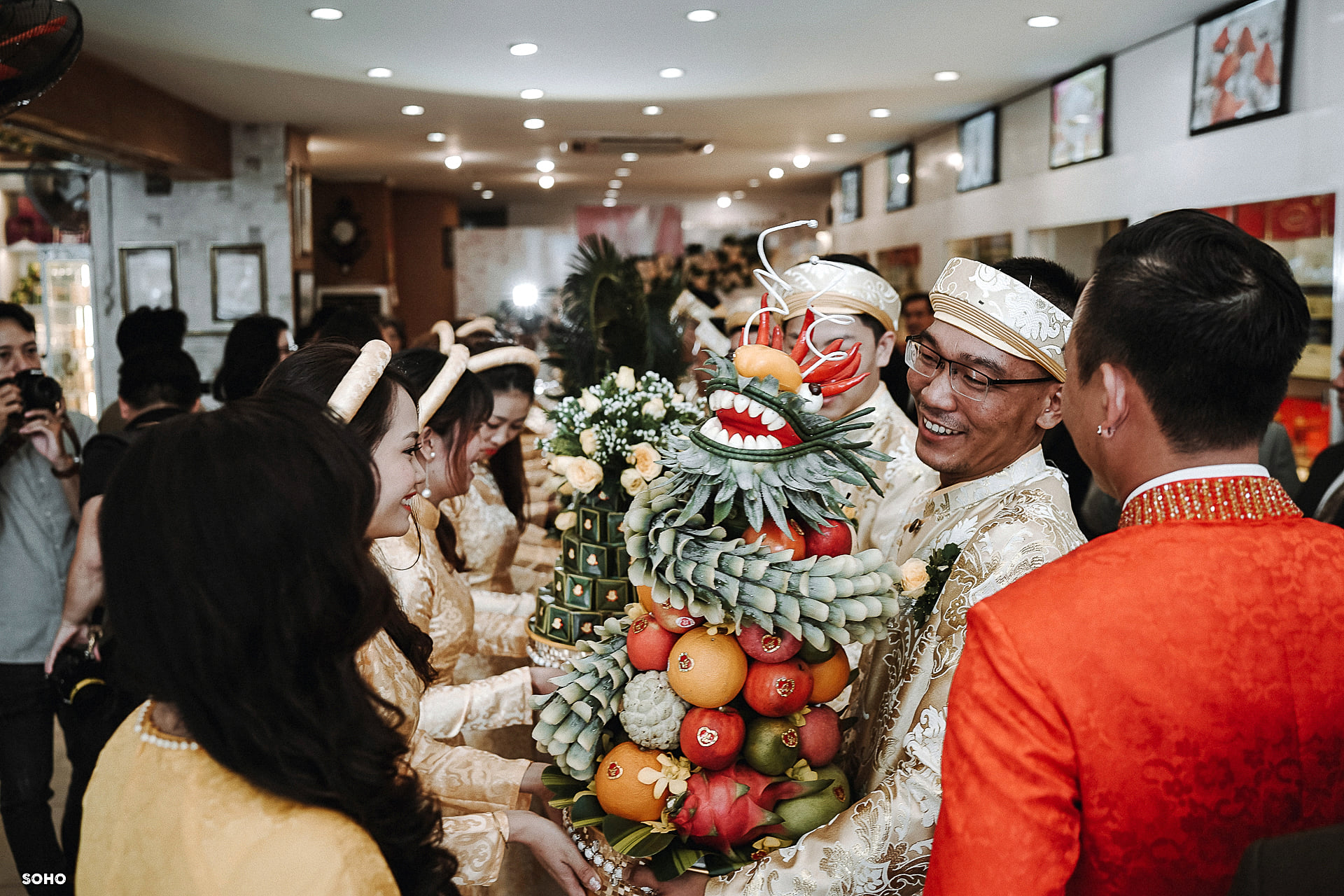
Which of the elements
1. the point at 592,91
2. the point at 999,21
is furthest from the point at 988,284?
the point at 592,91

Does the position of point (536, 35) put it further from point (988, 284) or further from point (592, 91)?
point (988, 284)

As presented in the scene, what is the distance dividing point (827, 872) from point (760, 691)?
0.25m

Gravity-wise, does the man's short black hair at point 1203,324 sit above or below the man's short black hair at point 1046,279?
below

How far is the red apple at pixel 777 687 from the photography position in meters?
1.34

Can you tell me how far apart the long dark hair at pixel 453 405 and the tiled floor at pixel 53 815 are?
87.3 inches

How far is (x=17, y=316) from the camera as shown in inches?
120

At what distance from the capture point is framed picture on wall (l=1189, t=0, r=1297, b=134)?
16.3 ft

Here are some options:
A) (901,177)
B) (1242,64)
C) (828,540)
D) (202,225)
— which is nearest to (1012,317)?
(828,540)

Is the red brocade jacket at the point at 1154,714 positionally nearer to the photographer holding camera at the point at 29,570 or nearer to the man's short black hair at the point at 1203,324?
the man's short black hair at the point at 1203,324

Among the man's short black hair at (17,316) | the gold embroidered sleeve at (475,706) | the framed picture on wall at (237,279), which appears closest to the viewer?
the gold embroidered sleeve at (475,706)

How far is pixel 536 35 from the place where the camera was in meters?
5.83

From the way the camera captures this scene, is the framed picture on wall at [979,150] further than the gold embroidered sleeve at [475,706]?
Yes

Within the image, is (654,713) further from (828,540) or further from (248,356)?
(248,356)

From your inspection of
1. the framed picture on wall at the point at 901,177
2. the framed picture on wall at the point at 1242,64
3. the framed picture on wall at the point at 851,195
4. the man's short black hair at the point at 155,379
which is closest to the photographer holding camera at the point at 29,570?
the man's short black hair at the point at 155,379
